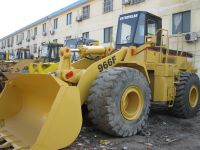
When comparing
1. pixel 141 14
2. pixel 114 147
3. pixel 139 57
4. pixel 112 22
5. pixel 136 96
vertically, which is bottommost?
pixel 114 147

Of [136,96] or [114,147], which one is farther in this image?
[136,96]

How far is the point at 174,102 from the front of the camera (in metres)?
8.66

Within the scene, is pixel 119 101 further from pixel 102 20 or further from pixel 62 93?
pixel 102 20

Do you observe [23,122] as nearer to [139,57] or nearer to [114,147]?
[114,147]

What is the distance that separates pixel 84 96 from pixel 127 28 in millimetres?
3264

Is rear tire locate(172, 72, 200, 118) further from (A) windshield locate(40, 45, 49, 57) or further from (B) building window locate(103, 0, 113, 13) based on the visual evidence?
(B) building window locate(103, 0, 113, 13)

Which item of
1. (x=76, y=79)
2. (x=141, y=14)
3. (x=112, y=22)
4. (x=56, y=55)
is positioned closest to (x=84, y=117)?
(x=76, y=79)

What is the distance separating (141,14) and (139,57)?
1.59 meters

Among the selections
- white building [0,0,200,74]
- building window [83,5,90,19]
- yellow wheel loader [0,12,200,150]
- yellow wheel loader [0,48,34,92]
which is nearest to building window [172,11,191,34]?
white building [0,0,200,74]

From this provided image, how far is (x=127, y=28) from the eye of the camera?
8.87 m

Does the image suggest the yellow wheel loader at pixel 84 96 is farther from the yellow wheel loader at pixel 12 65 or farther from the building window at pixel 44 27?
the building window at pixel 44 27

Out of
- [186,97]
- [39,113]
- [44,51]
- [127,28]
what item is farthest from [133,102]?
[44,51]

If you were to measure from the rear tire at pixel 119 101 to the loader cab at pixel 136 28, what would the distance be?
1.83 m

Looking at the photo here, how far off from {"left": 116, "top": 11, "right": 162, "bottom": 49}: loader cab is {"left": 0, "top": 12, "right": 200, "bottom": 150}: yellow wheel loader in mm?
167
